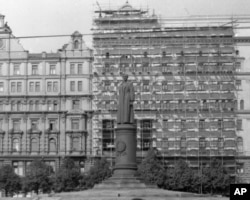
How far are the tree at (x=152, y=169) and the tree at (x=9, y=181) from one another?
12271 millimetres

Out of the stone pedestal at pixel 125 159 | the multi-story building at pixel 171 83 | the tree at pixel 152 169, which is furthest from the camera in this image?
the multi-story building at pixel 171 83

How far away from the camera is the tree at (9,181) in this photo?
58.0 meters

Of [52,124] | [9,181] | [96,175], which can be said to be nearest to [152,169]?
[96,175]

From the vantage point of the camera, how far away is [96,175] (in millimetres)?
55812

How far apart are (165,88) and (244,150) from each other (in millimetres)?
10921

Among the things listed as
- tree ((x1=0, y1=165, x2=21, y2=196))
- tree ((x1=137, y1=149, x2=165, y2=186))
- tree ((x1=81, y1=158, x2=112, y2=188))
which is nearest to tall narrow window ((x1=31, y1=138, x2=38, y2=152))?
tree ((x1=0, y1=165, x2=21, y2=196))

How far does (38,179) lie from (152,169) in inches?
431

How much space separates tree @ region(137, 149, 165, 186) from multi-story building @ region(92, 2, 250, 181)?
4812mm

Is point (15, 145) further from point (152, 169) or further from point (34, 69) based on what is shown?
point (152, 169)

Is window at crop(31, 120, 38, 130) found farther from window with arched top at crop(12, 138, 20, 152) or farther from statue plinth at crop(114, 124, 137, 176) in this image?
statue plinth at crop(114, 124, 137, 176)

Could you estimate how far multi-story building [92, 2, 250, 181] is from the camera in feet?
205

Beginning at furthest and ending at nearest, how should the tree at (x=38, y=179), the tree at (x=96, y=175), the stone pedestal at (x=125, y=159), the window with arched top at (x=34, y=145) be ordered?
the window with arched top at (x=34, y=145), the tree at (x=38, y=179), the tree at (x=96, y=175), the stone pedestal at (x=125, y=159)

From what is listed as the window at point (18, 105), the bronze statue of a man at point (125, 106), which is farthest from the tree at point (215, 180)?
the bronze statue of a man at point (125, 106)

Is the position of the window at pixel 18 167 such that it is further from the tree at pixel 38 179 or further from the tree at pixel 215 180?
the tree at pixel 215 180
